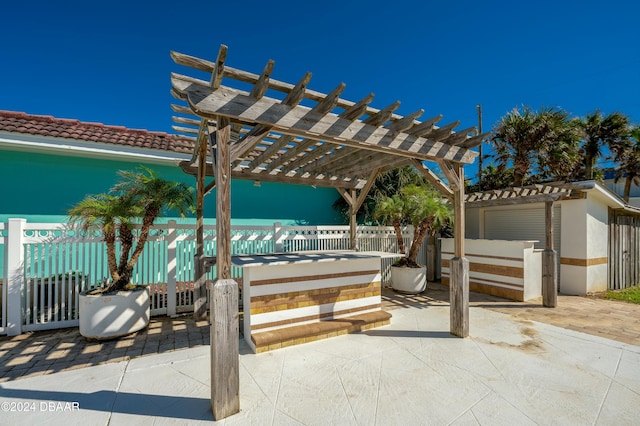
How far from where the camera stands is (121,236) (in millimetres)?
4156

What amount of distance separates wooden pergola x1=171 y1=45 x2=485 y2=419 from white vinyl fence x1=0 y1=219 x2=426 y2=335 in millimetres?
638

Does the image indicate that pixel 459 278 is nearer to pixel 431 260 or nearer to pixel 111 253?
pixel 431 260

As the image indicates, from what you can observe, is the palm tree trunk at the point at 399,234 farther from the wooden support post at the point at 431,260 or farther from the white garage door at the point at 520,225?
the white garage door at the point at 520,225

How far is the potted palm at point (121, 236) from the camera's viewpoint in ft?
12.2

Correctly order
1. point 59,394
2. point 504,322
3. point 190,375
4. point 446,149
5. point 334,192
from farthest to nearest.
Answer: point 334,192, point 504,322, point 446,149, point 190,375, point 59,394

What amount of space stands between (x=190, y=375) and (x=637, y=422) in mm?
3943

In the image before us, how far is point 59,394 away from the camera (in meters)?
2.53

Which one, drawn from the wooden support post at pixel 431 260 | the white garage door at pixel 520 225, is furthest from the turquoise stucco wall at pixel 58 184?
the white garage door at pixel 520 225

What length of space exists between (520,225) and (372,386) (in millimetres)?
7234

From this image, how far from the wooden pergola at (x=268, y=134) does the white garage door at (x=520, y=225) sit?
4.54 m

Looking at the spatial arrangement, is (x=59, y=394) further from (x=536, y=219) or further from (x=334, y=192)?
(x=536, y=219)

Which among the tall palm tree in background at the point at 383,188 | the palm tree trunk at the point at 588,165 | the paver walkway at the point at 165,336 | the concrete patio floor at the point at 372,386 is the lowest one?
the paver walkway at the point at 165,336

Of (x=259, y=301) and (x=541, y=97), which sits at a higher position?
(x=541, y=97)

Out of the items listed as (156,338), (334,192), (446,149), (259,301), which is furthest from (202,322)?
(334,192)
